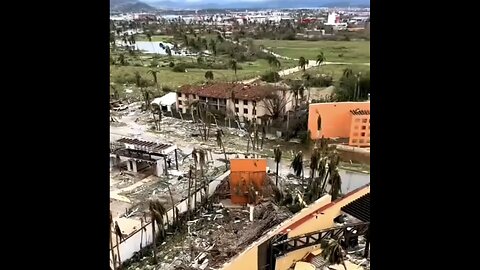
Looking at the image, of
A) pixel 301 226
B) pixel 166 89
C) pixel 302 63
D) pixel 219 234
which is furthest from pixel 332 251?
pixel 166 89

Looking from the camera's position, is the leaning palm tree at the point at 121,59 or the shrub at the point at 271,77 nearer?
the leaning palm tree at the point at 121,59

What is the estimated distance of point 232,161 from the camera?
54.3 inches

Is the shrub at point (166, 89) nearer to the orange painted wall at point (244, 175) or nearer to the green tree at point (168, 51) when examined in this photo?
the green tree at point (168, 51)

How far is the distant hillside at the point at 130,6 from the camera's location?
3.62 ft

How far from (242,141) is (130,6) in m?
0.47

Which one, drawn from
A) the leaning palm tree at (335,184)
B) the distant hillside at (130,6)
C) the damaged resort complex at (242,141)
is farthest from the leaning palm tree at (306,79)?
the distant hillside at (130,6)

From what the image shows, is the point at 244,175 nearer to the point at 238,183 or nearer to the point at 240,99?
the point at 238,183

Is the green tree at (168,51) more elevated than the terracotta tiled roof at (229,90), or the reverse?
the green tree at (168,51)

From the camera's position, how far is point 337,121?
4.38 ft

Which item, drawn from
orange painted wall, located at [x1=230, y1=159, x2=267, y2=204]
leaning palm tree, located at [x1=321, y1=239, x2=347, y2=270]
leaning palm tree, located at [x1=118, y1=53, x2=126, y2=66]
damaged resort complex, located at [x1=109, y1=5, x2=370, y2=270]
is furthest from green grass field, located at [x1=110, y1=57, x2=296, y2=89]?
leaning palm tree, located at [x1=321, y1=239, x2=347, y2=270]

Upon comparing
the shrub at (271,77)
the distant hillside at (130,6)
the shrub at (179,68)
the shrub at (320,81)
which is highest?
the distant hillside at (130,6)

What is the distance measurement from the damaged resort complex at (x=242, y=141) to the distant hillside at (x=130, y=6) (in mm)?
33
